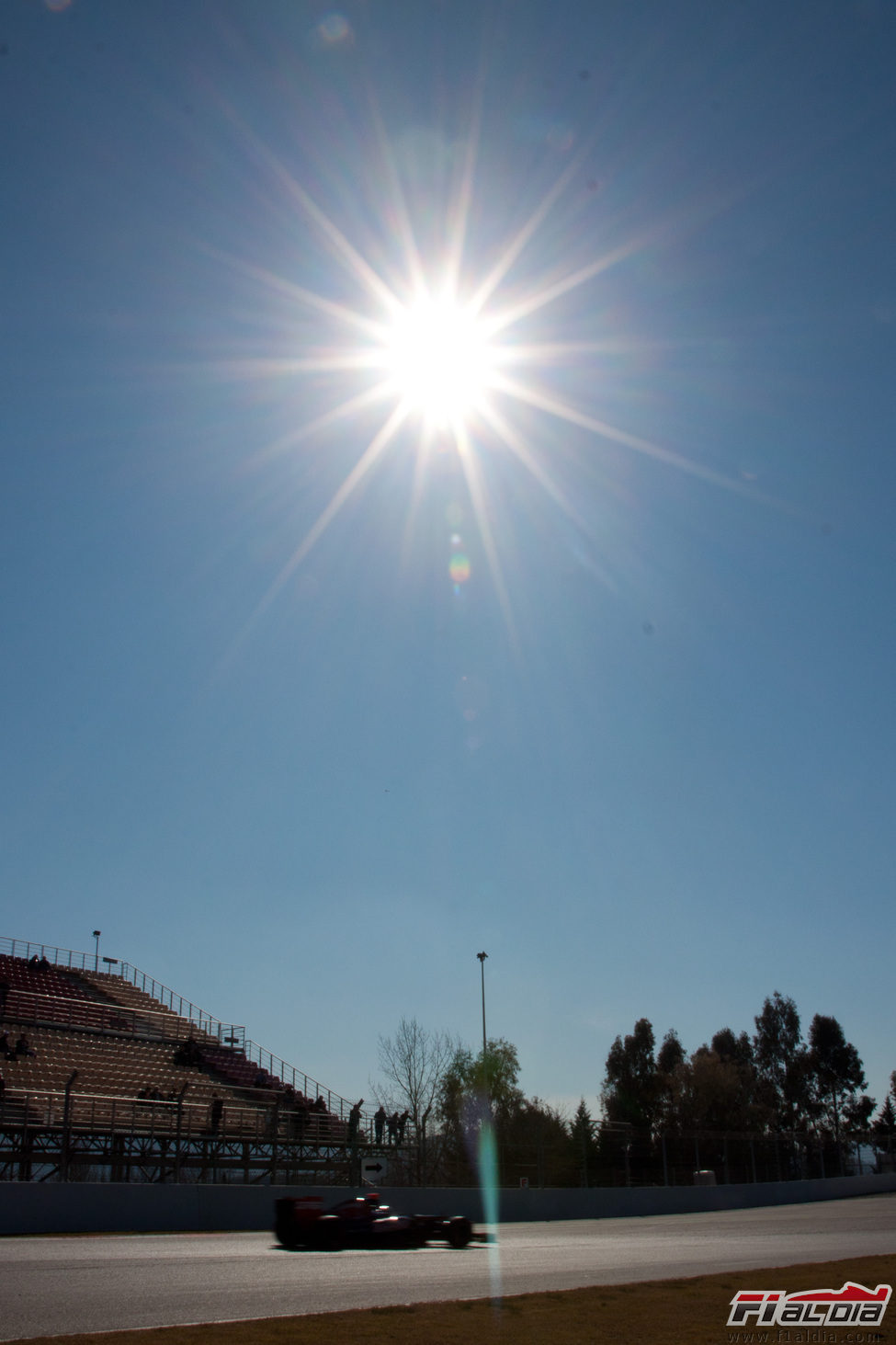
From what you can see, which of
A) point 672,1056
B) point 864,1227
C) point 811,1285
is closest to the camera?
point 811,1285

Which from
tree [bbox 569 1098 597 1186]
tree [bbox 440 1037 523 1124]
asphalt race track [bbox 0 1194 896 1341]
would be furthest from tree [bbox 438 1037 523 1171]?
asphalt race track [bbox 0 1194 896 1341]

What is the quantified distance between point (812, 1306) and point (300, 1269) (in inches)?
264

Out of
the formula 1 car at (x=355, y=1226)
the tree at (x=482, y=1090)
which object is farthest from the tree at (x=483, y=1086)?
the formula 1 car at (x=355, y=1226)

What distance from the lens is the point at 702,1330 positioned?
26.6 feet

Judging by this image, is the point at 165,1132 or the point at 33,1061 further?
the point at 33,1061

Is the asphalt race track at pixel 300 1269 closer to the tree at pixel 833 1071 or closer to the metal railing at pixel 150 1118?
the metal railing at pixel 150 1118

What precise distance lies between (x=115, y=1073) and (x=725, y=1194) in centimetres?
2246

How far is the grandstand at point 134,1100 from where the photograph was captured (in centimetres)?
2622

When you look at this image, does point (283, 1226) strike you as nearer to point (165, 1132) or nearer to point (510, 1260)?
point (510, 1260)

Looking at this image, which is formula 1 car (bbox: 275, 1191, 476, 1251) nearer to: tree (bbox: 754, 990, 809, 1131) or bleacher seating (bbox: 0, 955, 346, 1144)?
bleacher seating (bbox: 0, 955, 346, 1144)

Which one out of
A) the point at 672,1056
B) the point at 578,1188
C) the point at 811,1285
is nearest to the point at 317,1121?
the point at 578,1188

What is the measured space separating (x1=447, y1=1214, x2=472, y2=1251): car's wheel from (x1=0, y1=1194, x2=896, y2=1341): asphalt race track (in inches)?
8.2

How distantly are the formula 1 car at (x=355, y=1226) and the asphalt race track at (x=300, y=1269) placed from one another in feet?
1.22

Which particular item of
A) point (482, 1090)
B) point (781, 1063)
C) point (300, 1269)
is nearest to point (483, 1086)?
point (482, 1090)
